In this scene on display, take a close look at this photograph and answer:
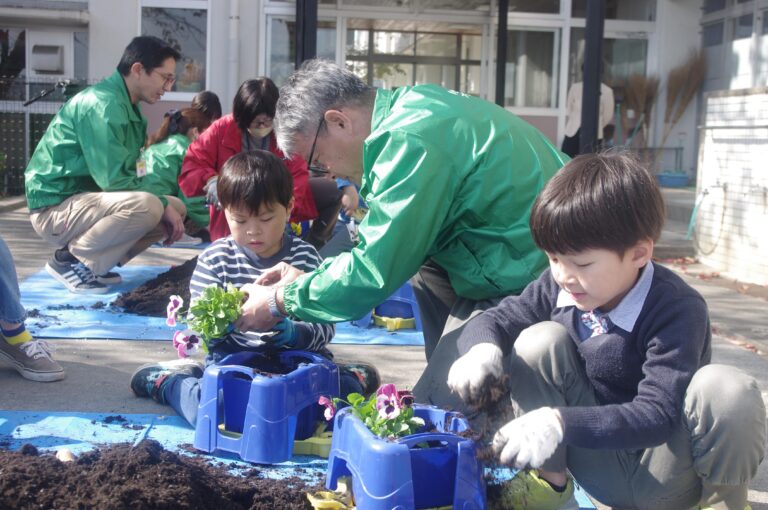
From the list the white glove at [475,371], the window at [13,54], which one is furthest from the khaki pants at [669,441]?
the window at [13,54]

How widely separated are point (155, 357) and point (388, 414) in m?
2.41

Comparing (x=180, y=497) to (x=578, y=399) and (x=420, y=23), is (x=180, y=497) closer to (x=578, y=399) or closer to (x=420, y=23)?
(x=578, y=399)

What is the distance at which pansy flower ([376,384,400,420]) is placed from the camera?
8.02 ft

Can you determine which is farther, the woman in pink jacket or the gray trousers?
the woman in pink jacket

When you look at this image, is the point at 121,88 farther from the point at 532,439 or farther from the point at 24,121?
the point at 24,121

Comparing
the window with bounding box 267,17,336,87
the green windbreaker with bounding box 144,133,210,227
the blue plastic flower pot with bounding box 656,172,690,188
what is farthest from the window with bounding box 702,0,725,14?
the green windbreaker with bounding box 144,133,210,227

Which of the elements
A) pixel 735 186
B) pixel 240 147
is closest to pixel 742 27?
pixel 735 186

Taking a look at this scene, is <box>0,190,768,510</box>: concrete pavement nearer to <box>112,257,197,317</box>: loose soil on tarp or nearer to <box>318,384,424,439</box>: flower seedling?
<box>112,257,197,317</box>: loose soil on tarp

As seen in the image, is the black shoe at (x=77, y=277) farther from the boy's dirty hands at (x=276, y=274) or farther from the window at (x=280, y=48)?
the window at (x=280, y=48)

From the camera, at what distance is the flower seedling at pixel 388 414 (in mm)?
2445

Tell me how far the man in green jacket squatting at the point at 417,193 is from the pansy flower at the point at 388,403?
393mm

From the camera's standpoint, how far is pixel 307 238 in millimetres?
6555

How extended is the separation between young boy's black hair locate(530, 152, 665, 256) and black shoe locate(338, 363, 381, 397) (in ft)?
5.09

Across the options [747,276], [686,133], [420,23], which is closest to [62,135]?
[747,276]
